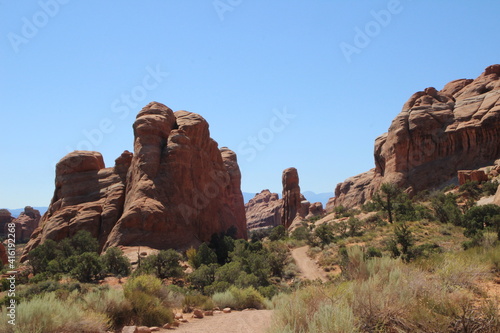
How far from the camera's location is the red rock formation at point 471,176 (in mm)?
38469

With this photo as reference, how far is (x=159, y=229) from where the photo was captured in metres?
30.3

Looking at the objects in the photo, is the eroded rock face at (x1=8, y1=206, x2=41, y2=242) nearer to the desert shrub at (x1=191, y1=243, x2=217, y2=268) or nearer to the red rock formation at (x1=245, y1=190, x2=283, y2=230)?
the red rock formation at (x1=245, y1=190, x2=283, y2=230)

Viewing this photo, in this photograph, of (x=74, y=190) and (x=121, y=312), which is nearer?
(x=121, y=312)

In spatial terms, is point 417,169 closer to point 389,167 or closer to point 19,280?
point 389,167

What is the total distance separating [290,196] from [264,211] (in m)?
40.7

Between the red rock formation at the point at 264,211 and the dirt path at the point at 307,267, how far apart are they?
67268mm

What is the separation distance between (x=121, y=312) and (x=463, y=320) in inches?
291

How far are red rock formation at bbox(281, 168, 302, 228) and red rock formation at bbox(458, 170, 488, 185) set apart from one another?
36.2 meters

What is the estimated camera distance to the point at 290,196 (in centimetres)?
7450

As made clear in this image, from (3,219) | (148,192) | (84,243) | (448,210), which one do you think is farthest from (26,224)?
(448,210)

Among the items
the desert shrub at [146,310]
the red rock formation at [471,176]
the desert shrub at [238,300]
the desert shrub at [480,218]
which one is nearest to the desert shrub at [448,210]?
the desert shrub at [480,218]

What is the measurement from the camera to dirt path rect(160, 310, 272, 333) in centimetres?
812

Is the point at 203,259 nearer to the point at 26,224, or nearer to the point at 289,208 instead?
the point at 289,208

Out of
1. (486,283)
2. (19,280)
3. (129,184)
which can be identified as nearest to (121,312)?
(486,283)
